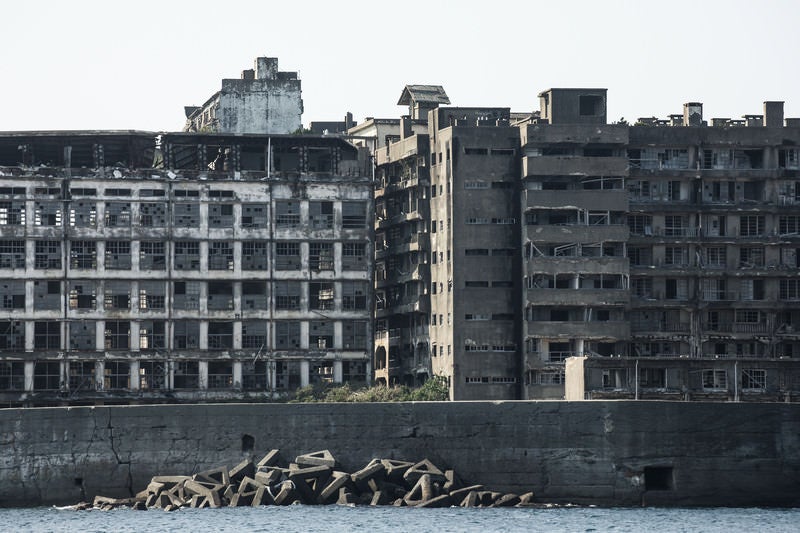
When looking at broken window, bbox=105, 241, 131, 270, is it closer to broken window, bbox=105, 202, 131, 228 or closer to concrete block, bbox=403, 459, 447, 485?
broken window, bbox=105, 202, 131, 228

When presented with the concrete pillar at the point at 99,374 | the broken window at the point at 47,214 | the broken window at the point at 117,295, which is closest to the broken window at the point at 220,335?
the broken window at the point at 117,295

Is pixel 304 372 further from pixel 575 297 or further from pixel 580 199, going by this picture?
pixel 580 199

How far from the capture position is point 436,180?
11362cm

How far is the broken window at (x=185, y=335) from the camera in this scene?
356ft

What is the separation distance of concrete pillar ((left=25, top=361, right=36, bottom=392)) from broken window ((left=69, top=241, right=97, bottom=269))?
20.0 ft

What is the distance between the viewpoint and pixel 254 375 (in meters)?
110

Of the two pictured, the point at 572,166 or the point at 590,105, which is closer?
the point at 572,166

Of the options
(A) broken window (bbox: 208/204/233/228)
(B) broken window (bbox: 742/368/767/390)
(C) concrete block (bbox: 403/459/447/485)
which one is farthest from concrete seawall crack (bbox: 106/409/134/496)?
(B) broken window (bbox: 742/368/767/390)

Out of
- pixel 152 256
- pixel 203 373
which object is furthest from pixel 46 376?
pixel 152 256

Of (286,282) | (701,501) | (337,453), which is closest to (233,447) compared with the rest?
(337,453)

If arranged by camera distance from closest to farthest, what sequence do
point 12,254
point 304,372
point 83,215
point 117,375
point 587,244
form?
1. point 12,254
2. point 117,375
3. point 83,215
4. point 304,372
5. point 587,244

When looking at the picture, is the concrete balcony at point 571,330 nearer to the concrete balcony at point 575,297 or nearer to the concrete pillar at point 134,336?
the concrete balcony at point 575,297

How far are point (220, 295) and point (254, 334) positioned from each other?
10.0ft

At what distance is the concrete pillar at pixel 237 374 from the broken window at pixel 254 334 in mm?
1074
